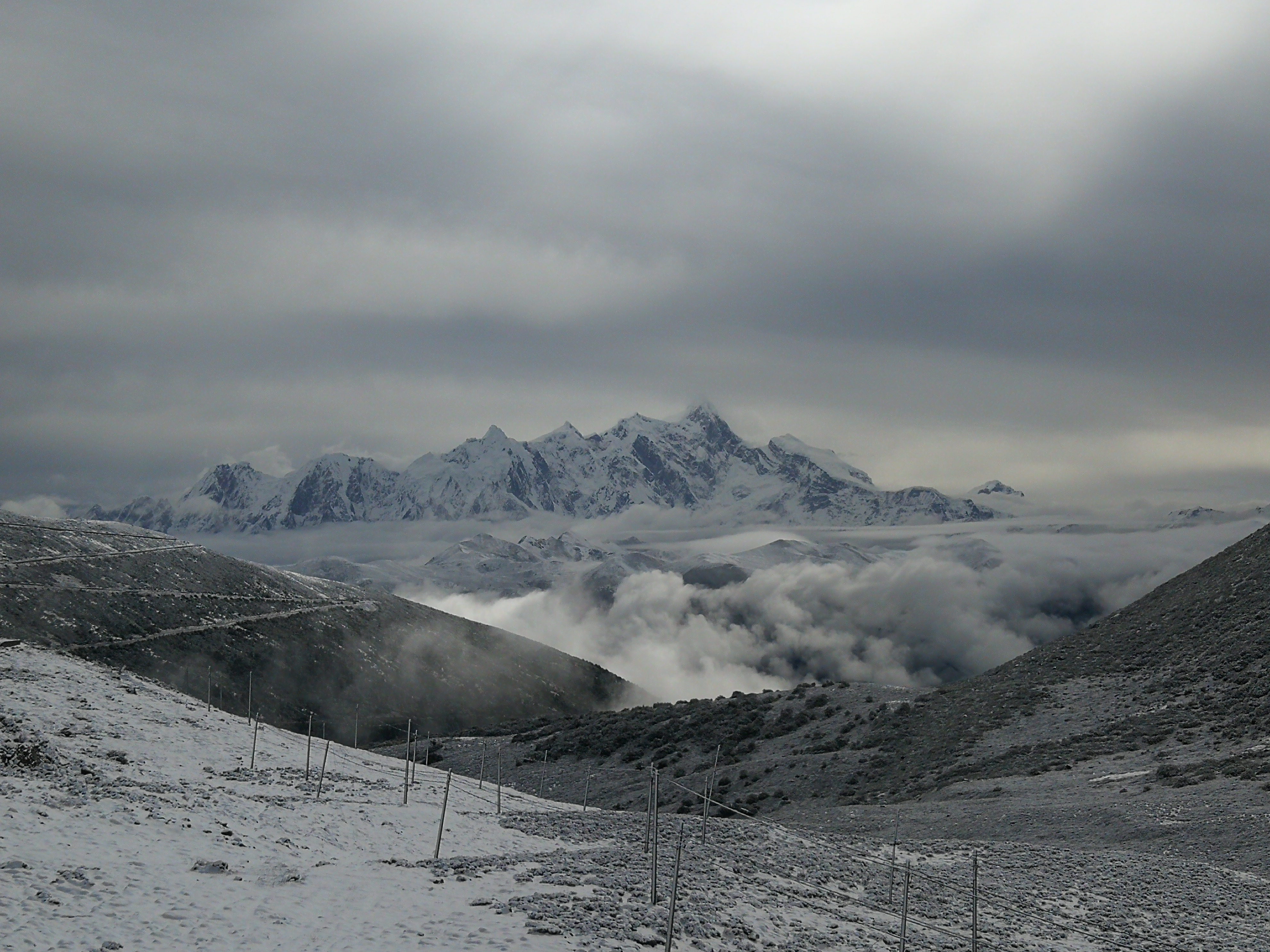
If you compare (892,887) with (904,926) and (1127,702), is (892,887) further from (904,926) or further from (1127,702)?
(1127,702)

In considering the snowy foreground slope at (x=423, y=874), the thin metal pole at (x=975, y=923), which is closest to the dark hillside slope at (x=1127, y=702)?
the snowy foreground slope at (x=423, y=874)

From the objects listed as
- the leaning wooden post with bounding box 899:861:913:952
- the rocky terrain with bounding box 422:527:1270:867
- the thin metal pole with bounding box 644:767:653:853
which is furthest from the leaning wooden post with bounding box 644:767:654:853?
the rocky terrain with bounding box 422:527:1270:867

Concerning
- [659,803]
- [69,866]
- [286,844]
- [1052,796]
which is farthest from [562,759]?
[69,866]

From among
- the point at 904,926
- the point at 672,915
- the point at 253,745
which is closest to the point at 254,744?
the point at 253,745

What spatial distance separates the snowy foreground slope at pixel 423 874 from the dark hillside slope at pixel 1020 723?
2315 centimetres

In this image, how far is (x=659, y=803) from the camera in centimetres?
7075

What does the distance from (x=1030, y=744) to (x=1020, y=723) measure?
5.09m

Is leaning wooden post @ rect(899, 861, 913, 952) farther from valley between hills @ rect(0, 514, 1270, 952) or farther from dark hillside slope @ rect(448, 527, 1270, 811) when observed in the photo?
dark hillside slope @ rect(448, 527, 1270, 811)

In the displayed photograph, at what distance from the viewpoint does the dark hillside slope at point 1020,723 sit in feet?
204

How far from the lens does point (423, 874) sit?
28.1m

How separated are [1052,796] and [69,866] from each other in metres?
47.5

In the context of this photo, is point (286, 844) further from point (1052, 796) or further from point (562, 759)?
point (562, 759)

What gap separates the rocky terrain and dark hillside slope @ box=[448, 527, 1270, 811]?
0.64ft

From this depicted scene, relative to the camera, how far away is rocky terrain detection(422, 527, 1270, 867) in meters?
48.7
